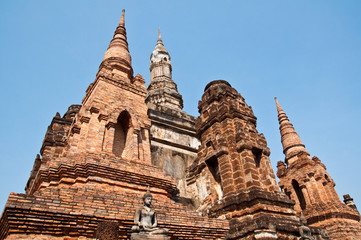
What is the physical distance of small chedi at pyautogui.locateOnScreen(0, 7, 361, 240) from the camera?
218 inches

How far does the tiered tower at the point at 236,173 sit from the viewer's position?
7129mm

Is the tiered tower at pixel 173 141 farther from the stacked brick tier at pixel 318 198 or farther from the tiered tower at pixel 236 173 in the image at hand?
the stacked brick tier at pixel 318 198

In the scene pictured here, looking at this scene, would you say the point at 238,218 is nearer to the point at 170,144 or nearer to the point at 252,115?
the point at 252,115

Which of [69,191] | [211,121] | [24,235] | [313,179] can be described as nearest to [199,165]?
[211,121]

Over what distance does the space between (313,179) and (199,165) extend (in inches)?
389

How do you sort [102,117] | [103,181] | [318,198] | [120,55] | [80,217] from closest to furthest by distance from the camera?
1. [80,217]
2. [103,181]
3. [102,117]
4. [120,55]
5. [318,198]

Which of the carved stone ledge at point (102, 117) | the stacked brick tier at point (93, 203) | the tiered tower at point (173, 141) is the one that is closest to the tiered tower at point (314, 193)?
the tiered tower at point (173, 141)

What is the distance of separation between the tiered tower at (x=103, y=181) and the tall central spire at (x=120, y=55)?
46 mm

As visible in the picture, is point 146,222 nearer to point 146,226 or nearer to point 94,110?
point 146,226

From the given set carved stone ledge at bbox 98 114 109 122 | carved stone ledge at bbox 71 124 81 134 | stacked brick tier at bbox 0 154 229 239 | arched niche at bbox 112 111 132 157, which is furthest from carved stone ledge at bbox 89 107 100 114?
stacked brick tier at bbox 0 154 229 239

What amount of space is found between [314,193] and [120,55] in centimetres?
1310

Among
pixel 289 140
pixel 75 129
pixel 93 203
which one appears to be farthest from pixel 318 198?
pixel 93 203

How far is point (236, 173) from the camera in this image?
830 centimetres

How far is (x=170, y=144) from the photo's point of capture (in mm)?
12844
